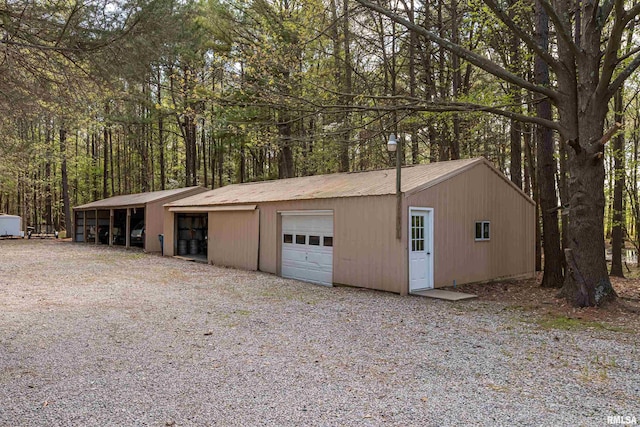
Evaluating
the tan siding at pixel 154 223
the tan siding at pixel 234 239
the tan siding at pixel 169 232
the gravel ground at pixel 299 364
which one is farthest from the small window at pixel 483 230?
the tan siding at pixel 154 223

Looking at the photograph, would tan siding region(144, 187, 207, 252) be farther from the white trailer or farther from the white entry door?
the white trailer

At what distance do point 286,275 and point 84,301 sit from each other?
5069 mm

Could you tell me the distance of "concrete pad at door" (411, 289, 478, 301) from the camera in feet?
26.9

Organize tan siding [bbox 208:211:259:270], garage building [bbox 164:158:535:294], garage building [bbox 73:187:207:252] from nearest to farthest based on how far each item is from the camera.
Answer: garage building [bbox 164:158:535:294], tan siding [bbox 208:211:259:270], garage building [bbox 73:187:207:252]

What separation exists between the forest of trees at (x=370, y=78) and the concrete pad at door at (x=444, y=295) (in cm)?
187

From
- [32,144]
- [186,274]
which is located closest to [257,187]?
[186,274]

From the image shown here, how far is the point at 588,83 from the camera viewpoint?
719cm

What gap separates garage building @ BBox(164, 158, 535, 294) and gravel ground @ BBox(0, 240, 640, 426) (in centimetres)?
135

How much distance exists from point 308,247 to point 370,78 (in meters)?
7.67

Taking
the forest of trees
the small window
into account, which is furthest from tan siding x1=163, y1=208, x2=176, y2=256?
the small window

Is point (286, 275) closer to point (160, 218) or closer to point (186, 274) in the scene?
point (186, 274)

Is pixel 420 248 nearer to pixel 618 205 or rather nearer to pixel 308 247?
pixel 308 247

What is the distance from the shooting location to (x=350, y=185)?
10703 millimetres

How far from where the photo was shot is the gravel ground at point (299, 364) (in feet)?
10.6
